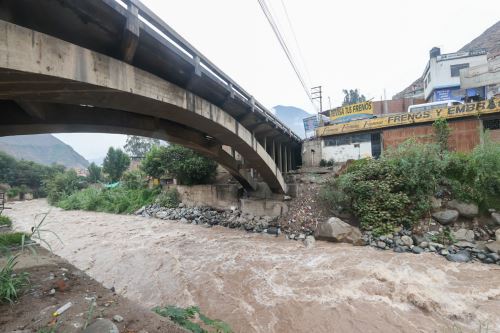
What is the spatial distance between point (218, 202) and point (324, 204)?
7.25 metres

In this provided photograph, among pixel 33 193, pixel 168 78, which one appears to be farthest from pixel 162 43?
pixel 33 193

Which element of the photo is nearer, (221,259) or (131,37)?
(131,37)

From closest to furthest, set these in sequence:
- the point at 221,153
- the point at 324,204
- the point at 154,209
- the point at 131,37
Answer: the point at 131,37 → the point at 221,153 → the point at 324,204 → the point at 154,209

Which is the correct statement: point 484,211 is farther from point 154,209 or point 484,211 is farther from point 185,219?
point 154,209

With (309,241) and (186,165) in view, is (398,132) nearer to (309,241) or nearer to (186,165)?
(309,241)

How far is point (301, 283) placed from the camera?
623cm

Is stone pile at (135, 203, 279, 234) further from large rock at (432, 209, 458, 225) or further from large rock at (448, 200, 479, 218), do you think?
large rock at (448, 200, 479, 218)

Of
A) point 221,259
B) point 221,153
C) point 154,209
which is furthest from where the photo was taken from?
point 154,209

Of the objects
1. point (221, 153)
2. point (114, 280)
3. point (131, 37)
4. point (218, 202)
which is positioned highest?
point (131, 37)

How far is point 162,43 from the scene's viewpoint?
4.46m

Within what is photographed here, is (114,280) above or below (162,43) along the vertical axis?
below

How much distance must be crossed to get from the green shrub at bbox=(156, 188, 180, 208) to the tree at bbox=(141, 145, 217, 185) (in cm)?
111

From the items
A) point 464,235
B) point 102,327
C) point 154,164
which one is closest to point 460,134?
point 464,235

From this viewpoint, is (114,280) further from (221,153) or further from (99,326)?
(221,153)
